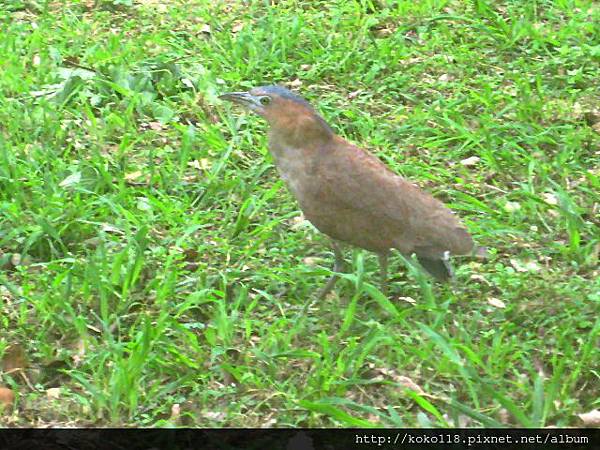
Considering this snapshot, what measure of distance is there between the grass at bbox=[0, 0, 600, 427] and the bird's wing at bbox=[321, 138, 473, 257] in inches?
8.9

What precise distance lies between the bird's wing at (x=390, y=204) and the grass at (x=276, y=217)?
0.23 metres

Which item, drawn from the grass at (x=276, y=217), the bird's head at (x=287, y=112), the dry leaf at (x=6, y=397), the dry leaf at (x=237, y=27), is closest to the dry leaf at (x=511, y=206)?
the grass at (x=276, y=217)

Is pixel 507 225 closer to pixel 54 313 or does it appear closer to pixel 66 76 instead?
pixel 54 313

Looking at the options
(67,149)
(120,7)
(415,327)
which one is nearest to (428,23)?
(120,7)

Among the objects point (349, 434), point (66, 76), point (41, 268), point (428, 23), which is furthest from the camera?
point (428, 23)

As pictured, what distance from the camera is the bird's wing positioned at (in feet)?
17.6

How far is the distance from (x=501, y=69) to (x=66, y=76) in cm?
287

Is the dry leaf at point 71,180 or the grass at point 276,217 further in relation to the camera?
the dry leaf at point 71,180

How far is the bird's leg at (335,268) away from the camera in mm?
5582

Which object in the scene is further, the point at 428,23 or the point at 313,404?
the point at 428,23

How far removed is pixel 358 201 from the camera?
211 inches

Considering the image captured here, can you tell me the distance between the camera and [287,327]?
5.41m

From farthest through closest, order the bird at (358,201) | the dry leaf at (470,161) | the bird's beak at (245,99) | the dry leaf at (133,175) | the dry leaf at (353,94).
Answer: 1. the dry leaf at (353,94)
2. the dry leaf at (470,161)
3. the dry leaf at (133,175)
4. the bird's beak at (245,99)
5. the bird at (358,201)

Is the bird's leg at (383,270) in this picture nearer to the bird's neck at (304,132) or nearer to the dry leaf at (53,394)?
the bird's neck at (304,132)
